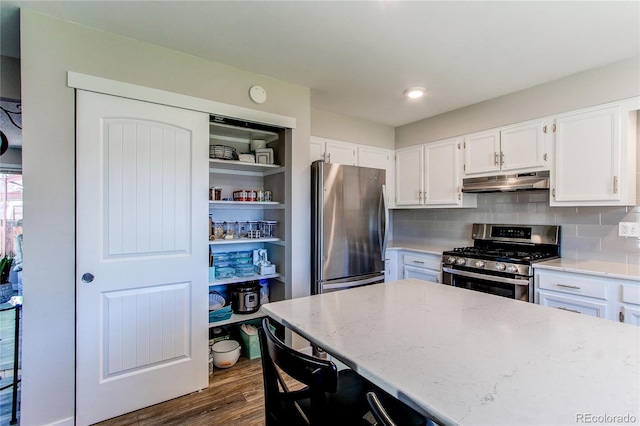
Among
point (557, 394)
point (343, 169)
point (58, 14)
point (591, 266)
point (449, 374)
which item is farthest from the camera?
point (343, 169)

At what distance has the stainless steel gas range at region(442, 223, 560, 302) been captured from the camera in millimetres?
2566

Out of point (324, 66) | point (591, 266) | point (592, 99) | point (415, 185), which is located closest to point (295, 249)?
point (324, 66)

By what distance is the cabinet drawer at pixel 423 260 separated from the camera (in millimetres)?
3283

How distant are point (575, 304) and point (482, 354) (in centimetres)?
193

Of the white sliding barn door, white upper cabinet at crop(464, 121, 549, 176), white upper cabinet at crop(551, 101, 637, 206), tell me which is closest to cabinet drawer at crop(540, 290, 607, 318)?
white upper cabinet at crop(551, 101, 637, 206)

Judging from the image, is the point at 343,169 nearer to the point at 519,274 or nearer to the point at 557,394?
the point at 519,274

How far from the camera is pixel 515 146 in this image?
2.91m

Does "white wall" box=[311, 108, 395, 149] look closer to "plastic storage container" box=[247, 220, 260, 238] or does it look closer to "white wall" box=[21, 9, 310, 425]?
"plastic storage container" box=[247, 220, 260, 238]

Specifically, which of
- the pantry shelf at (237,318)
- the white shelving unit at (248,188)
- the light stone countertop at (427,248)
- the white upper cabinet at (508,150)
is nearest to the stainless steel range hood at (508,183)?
the white upper cabinet at (508,150)

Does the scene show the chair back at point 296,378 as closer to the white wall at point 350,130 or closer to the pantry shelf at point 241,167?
the pantry shelf at point 241,167

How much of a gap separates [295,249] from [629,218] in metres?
2.70

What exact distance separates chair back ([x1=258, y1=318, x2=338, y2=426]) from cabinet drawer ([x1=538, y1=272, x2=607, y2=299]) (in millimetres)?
2253

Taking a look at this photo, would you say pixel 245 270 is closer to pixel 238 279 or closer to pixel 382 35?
pixel 238 279

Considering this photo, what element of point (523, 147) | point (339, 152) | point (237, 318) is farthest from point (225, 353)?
point (523, 147)
